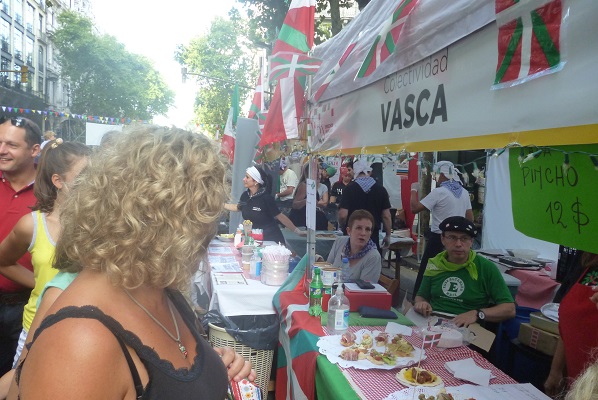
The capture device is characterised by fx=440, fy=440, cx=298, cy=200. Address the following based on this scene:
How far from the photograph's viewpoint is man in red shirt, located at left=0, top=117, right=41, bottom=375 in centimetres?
279

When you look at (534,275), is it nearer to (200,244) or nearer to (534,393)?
(534,393)

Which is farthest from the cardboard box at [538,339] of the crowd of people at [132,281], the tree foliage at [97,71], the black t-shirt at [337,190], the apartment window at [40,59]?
the apartment window at [40,59]

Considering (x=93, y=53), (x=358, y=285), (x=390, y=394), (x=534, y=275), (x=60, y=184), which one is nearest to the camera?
(x=390, y=394)

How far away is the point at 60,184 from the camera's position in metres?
2.38

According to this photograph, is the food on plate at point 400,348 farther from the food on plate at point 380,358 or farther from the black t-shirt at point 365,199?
the black t-shirt at point 365,199

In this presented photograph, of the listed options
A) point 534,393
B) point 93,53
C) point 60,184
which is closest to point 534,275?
point 534,393

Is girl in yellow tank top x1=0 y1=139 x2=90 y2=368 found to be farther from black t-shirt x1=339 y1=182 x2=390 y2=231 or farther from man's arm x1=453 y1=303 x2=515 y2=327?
black t-shirt x1=339 y1=182 x2=390 y2=231

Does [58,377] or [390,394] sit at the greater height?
[58,377]

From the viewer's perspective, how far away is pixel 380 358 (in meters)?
2.45

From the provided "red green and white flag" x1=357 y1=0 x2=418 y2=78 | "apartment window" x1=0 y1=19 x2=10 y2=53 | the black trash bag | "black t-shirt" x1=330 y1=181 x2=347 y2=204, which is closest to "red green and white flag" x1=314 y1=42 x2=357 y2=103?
"red green and white flag" x1=357 y1=0 x2=418 y2=78

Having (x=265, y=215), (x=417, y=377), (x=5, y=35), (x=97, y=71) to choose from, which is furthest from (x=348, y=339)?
(x=97, y=71)

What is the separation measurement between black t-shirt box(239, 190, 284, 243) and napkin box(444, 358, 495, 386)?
4264 mm

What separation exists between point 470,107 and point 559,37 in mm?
433

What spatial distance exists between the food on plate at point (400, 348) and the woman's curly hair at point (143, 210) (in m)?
1.70
